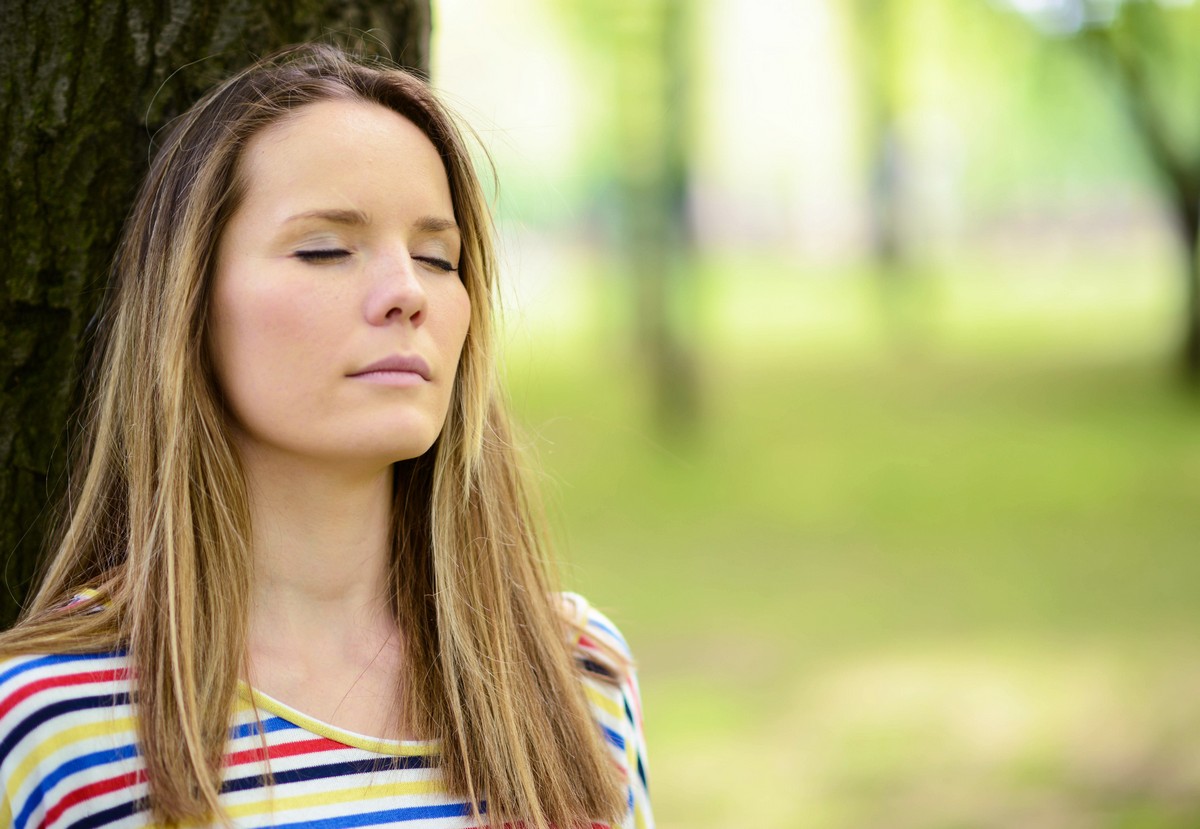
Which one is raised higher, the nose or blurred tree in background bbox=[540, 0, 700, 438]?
blurred tree in background bbox=[540, 0, 700, 438]

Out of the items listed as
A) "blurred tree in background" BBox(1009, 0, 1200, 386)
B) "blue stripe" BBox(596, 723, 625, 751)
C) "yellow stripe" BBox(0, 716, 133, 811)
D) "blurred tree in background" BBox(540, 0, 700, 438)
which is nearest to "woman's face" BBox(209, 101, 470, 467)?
"yellow stripe" BBox(0, 716, 133, 811)

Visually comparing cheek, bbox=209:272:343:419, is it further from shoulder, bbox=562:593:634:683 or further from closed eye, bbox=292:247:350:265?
shoulder, bbox=562:593:634:683

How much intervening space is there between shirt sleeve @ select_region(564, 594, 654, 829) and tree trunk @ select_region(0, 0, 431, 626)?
1.03 metres

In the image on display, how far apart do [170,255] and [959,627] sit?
7.64 metres

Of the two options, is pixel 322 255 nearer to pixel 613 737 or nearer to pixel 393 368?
pixel 393 368

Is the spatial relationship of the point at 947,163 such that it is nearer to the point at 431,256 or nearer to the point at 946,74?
the point at 946,74

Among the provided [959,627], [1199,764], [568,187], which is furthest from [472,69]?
[1199,764]

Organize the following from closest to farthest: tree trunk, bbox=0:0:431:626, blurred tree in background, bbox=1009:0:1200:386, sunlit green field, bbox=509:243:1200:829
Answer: tree trunk, bbox=0:0:431:626 < sunlit green field, bbox=509:243:1200:829 < blurred tree in background, bbox=1009:0:1200:386

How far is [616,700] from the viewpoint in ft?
7.15

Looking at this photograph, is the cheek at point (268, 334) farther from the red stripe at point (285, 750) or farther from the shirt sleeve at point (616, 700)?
the shirt sleeve at point (616, 700)

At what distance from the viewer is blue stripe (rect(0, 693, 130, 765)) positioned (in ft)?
5.50

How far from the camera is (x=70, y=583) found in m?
1.98

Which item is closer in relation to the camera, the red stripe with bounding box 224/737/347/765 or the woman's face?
the red stripe with bounding box 224/737/347/765

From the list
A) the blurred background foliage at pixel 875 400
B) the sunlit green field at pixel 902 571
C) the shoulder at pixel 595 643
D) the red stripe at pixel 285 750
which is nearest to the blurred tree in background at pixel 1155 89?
the blurred background foliage at pixel 875 400
